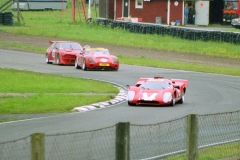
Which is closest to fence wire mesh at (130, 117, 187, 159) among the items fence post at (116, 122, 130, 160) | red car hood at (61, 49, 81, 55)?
fence post at (116, 122, 130, 160)

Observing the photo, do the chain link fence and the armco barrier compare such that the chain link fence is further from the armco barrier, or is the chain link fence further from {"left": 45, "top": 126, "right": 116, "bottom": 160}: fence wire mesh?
the armco barrier

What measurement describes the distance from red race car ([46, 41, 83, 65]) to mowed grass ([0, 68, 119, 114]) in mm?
5111

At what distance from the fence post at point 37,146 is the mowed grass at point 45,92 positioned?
13617 millimetres

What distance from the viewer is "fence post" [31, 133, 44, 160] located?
699 centimetres

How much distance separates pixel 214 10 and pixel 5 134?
57.4 metres

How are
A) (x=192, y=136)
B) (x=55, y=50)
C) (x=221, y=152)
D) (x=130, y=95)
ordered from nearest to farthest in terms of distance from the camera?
(x=192, y=136), (x=221, y=152), (x=130, y=95), (x=55, y=50)

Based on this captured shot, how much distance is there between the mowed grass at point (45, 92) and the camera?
2177 centimetres

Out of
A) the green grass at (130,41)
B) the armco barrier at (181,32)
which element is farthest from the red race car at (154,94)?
the armco barrier at (181,32)

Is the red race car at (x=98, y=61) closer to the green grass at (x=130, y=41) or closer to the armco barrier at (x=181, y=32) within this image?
the green grass at (x=130, y=41)

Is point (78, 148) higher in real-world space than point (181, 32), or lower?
higher

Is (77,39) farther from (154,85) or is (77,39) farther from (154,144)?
(154,144)

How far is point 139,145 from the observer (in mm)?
9750

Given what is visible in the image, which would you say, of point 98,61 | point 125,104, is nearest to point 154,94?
point 125,104

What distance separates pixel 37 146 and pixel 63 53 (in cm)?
3226
